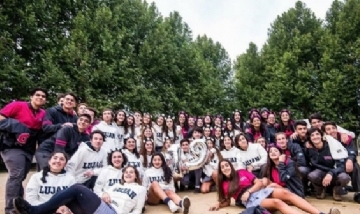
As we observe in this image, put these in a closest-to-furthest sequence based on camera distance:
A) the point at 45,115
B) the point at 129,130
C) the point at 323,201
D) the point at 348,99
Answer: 1. the point at 45,115
2. the point at 323,201
3. the point at 129,130
4. the point at 348,99

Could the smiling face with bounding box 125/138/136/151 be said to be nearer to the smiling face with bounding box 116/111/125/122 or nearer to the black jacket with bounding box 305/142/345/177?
the smiling face with bounding box 116/111/125/122

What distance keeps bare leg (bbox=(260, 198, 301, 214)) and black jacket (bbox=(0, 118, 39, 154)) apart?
12.3 ft

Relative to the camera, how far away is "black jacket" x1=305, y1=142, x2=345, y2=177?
6449 mm

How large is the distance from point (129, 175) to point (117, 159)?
0.41 meters

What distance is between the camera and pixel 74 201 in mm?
4559

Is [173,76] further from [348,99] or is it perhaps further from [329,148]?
[329,148]

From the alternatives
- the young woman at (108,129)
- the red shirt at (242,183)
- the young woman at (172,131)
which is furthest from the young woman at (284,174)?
the young woman at (172,131)

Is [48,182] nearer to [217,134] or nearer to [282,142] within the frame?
[282,142]

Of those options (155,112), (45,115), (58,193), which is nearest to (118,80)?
(155,112)

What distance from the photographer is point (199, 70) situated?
22688 mm

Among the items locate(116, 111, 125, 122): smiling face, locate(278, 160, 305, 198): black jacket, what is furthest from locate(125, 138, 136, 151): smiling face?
locate(278, 160, 305, 198): black jacket

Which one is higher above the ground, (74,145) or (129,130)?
(129,130)

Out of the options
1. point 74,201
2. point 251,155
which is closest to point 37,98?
point 74,201

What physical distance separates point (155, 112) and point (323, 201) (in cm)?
1311
